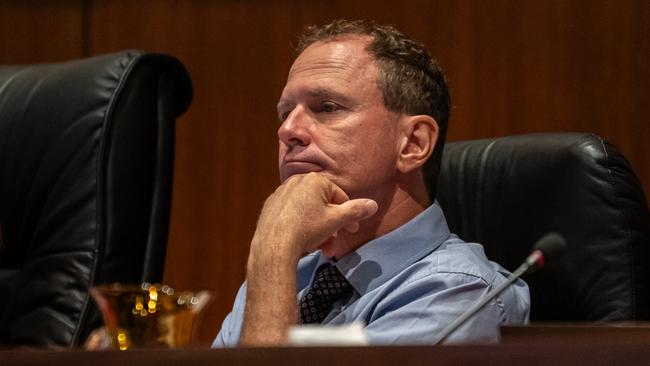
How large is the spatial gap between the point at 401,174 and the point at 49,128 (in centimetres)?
65

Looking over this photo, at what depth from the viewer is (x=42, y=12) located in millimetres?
2887

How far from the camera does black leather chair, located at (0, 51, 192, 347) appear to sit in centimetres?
174

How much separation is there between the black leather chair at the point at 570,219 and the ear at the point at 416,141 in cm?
9

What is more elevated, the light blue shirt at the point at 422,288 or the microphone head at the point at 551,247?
the microphone head at the point at 551,247

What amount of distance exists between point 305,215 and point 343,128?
0.56 ft

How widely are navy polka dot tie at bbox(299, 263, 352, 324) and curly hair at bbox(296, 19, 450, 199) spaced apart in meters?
0.22

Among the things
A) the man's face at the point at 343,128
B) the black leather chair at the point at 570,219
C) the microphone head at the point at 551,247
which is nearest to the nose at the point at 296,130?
the man's face at the point at 343,128

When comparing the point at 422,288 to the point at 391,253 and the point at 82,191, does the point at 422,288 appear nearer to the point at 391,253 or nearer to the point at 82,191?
the point at 391,253

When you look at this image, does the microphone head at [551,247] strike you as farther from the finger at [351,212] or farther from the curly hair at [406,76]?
the curly hair at [406,76]

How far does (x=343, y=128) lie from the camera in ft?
5.04

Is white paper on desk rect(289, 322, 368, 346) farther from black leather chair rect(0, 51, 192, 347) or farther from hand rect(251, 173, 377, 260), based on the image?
black leather chair rect(0, 51, 192, 347)

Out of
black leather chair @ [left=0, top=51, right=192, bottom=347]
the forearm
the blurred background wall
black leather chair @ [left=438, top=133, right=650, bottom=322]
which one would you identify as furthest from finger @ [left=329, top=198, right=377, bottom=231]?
the blurred background wall

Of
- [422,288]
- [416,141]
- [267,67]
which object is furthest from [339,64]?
[267,67]

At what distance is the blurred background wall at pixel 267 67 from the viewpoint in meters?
2.44
